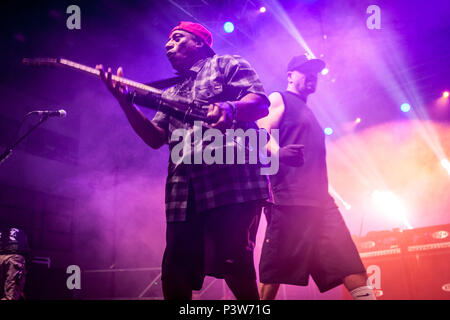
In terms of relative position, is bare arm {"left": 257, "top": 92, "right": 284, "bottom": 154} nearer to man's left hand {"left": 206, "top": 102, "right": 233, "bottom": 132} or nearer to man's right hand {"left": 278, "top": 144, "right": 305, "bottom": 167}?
man's right hand {"left": 278, "top": 144, "right": 305, "bottom": 167}

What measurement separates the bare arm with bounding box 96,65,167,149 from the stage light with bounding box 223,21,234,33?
6.22 meters

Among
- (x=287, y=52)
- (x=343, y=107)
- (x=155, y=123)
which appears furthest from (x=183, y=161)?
(x=343, y=107)

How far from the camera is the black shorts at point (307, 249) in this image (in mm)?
2410

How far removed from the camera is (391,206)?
10.5 metres

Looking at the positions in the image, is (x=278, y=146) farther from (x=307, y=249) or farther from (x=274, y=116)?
(x=307, y=249)

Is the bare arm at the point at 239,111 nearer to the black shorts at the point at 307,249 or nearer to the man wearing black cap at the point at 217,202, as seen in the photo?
the man wearing black cap at the point at 217,202

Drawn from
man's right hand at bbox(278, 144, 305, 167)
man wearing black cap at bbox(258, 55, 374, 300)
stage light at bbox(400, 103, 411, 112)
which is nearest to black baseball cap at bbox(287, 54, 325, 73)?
man wearing black cap at bbox(258, 55, 374, 300)

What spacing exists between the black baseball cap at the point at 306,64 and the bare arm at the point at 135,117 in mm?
1554

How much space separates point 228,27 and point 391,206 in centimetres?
680

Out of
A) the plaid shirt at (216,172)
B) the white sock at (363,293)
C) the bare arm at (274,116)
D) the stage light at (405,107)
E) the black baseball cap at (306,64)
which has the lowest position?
the white sock at (363,293)

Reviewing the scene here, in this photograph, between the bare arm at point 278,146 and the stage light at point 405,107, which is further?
the stage light at point 405,107

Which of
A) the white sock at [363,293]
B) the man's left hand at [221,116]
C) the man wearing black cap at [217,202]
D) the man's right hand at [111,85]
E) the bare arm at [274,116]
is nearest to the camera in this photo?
the man's left hand at [221,116]

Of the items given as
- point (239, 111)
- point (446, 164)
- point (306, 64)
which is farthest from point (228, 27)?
point (446, 164)

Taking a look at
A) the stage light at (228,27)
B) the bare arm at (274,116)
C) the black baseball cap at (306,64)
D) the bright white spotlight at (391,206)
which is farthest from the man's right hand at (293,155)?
the bright white spotlight at (391,206)
